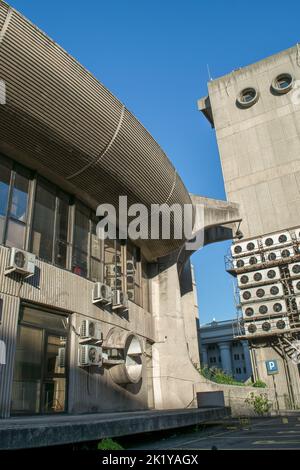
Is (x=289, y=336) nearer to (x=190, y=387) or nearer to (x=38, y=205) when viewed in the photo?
(x=190, y=387)

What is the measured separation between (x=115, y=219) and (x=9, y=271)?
6.68m

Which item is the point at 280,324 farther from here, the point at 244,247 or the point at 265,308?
the point at 244,247

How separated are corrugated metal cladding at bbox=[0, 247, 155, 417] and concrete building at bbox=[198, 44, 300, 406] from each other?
15.4 metres

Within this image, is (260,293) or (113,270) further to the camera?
(260,293)

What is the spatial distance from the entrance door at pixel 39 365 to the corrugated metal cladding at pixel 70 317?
350mm

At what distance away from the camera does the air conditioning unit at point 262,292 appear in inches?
1139

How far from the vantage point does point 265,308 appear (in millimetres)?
29141

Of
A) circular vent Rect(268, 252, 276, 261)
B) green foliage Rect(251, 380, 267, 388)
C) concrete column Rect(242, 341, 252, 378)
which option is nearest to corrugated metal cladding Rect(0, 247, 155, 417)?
green foliage Rect(251, 380, 267, 388)

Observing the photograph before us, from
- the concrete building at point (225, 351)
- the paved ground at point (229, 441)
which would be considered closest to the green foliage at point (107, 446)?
the paved ground at point (229, 441)

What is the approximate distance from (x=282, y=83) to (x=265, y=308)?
20.3 m

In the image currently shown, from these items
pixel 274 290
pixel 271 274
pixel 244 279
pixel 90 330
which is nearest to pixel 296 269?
pixel 271 274

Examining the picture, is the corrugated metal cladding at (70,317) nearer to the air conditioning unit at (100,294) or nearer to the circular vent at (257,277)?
the air conditioning unit at (100,294)

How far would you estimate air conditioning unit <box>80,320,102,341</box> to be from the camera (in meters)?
12.8

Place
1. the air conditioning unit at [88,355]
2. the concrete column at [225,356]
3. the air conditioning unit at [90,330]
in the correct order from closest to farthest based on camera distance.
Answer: the air conditioning unit at [88,355]
the air conditioning unit at [90,330]
the concrete column at [225,356]
